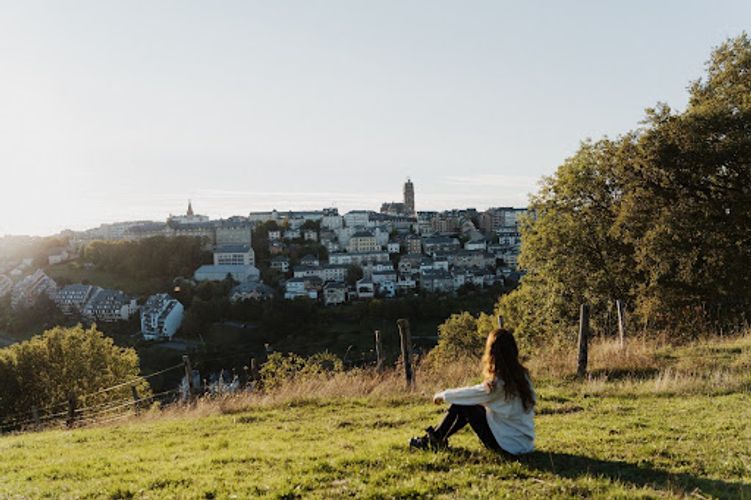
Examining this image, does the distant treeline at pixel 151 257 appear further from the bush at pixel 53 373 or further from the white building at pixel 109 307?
the bush at pixel 53 373

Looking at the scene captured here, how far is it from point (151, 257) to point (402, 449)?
12328 centimetres

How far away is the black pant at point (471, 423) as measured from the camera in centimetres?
596

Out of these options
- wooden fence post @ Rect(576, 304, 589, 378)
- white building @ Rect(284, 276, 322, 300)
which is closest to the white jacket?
wooden fence post @ Rect(576, 304, 589, 378)

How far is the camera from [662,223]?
17.1 m

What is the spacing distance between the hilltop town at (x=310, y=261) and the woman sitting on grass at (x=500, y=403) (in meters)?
A: 67.5

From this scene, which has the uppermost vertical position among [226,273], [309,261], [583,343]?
[583,343]

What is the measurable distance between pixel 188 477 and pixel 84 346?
33.5 metres

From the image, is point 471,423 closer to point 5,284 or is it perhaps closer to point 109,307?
point 109,307

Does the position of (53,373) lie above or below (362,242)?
below

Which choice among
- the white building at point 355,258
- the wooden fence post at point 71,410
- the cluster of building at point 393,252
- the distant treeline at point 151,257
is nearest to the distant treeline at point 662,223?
the wooden fence post at point 71,410

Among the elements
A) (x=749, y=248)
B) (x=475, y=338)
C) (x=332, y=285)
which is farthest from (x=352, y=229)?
(x=749, y=248)

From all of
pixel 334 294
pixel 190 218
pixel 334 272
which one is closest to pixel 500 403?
pixel 334 294

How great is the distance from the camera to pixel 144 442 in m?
8.52

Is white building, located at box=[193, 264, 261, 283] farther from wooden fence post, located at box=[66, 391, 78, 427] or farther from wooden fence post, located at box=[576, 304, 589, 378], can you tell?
wooden fence post, located at box=[576, 304, 589, 378]
